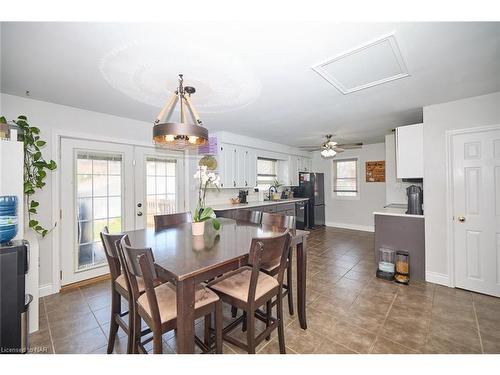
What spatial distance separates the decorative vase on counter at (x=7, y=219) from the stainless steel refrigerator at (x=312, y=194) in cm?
551

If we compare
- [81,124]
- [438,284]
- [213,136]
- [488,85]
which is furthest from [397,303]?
[81,124]

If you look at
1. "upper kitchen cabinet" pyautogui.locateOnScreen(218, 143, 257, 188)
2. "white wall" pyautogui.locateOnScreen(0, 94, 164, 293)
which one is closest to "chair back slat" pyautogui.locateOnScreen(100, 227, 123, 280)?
"white wall" pyautogui.locateOnScreen(0, 94, 164, 293)

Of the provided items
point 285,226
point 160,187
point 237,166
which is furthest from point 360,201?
point 160,187

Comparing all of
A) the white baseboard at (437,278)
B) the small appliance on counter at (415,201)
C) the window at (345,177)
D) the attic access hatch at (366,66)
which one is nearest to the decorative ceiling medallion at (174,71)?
the attic access hatch at (366,66)

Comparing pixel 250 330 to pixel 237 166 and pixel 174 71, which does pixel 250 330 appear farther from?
pixel 237 166

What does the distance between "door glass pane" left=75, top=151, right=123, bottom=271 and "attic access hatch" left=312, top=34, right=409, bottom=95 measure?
3.08m

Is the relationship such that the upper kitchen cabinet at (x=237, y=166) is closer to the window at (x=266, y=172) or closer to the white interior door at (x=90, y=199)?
the window at (x=266, y=172)

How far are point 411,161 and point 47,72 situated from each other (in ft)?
14.5

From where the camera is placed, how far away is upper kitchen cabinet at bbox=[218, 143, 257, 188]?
4133 mm

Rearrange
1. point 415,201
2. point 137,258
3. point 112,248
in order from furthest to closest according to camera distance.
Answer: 1. point 415,201
2. point 112,248
3. point 137,258

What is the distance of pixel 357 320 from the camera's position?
204 cm

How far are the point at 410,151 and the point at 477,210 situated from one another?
1053 millimetres

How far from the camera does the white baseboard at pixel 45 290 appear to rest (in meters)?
2.55
